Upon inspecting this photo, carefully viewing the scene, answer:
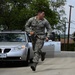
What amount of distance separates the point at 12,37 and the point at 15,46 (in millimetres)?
1337

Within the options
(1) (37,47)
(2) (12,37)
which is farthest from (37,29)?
(2) (12,37)

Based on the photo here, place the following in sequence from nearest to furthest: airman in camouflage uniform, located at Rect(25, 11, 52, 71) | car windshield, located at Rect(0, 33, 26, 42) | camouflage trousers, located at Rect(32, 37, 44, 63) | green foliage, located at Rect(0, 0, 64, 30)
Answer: camouflage trousers, located at Rect(32, 37, 44, 63) → airman in camouflage uniform, located at Rect(25, 11, 52, 71) → car windshield, located at Rect(0, 33, 26, 42) → green foliage, located at Rect(0, 0, 64, 30)

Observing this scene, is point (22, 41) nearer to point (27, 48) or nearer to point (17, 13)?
point (27, 48)

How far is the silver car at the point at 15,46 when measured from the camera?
13.1 metres

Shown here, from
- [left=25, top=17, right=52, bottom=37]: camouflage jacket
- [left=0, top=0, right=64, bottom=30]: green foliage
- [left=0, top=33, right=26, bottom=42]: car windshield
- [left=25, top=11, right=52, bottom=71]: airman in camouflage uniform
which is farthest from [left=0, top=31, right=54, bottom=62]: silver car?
[left=0, top=0, right=64, bottom=30]: green foliage

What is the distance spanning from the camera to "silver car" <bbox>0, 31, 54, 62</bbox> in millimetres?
13055

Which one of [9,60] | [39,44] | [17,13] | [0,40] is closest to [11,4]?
[17,13]

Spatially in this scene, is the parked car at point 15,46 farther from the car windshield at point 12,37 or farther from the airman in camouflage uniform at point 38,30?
the airman in camouflage uniform at point 38,30

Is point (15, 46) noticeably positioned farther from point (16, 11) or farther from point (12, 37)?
point (16, 11)

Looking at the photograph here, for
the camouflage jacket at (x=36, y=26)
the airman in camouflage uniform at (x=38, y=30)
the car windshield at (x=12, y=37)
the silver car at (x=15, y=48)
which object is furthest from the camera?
the car windshield at (x=12, y=37)

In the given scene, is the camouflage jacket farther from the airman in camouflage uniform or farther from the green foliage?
the green foliage

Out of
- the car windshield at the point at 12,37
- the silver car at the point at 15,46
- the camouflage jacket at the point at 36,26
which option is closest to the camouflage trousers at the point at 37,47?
the camouflage jacket at the point at 36,26

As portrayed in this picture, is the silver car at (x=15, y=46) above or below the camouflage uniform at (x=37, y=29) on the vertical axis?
below

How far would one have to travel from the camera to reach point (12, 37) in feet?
47.7
